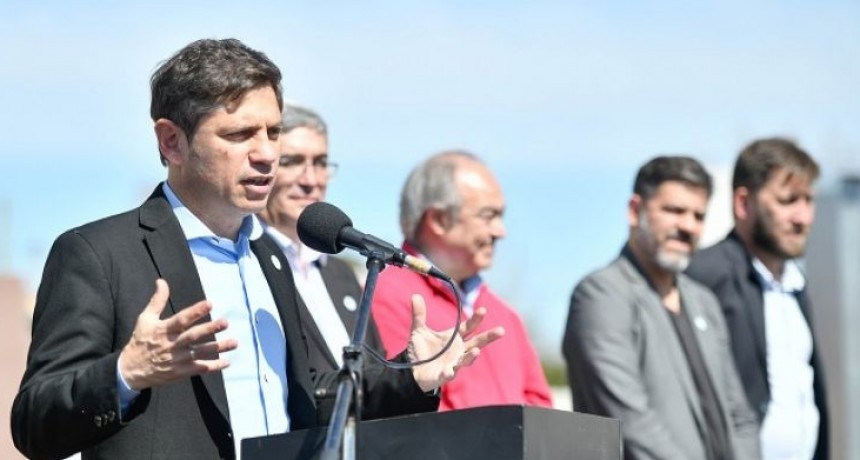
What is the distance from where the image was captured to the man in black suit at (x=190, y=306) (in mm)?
3754

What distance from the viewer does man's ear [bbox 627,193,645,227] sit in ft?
24.6

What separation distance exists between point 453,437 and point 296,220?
2.34 metres

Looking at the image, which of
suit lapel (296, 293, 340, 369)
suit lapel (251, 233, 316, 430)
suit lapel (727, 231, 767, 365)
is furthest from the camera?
suit lapel (727, 231, 767, 365)

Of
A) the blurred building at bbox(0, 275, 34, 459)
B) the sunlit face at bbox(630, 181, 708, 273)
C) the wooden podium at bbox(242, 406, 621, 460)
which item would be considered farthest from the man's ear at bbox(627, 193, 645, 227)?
the wooden podium at bbox(242, 406, 621, 460)

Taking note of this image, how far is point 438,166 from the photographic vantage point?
22.9 feet

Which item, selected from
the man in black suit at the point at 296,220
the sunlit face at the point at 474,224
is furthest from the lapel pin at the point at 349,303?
the sunlit face at the point at 474,224

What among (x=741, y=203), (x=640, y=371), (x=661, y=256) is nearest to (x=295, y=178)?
(x=640, y=371)

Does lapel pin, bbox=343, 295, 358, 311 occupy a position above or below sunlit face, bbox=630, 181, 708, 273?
below

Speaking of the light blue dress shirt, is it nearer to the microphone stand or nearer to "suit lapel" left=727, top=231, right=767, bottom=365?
the microphone stand

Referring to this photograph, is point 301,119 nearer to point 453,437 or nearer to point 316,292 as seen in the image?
point 316,292

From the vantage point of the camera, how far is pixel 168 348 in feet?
11.5

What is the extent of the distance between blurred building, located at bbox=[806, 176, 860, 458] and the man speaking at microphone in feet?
15.4

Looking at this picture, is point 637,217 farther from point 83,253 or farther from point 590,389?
point 83,253

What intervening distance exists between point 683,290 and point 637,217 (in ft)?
1.27
